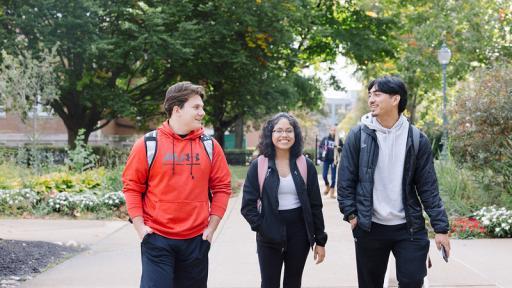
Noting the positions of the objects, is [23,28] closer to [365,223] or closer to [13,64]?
[13,64]

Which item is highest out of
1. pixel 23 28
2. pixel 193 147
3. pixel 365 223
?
pixel 23 28

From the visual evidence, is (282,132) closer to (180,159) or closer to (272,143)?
(272,143)

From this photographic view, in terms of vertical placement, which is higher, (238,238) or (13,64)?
(13,64)

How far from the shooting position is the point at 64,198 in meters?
12.2

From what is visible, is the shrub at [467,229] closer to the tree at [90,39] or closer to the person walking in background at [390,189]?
the person walking in background at [390,189]

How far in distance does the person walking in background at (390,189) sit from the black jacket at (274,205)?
0.89 feet

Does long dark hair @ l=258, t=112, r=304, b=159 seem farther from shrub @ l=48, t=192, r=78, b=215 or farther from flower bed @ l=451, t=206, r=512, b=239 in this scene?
shrub @ l=48, t=192, r=78, b=215

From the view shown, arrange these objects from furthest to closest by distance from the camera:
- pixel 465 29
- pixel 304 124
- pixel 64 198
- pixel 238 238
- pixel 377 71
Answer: pixel 304 124 → pixel 377 71 → pixel 465 29 → pixel 64 198 → pixel 238 238

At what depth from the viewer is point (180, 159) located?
4.08 meters

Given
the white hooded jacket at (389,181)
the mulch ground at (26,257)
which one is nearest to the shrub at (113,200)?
the mulch ground at (26,257)

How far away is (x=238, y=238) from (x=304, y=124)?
156ft

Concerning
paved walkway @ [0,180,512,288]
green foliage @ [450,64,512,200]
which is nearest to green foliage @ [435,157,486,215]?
green foliage @ [450,64,512,200]

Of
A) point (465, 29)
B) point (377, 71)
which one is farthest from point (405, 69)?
point (377, 71)

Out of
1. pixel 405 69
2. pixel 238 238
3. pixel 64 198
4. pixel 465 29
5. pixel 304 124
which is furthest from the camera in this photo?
pixel 304 124
